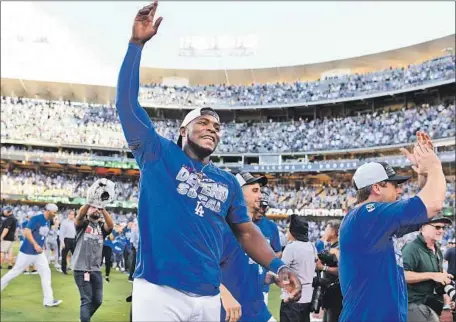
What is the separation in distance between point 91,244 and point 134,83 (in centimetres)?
513

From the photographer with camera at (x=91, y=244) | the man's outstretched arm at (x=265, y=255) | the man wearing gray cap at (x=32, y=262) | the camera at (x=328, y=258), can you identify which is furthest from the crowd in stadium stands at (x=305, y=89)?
the man's outstretched arm at (x=265, y=255)

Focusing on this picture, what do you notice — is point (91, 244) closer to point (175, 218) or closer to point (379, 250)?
point (175, 218)

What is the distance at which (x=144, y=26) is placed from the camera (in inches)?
117

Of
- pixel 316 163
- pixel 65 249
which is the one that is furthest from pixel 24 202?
pixel 65 249

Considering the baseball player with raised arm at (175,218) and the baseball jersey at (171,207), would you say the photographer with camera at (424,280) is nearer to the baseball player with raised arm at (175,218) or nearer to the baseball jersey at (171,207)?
the baseball player with raised arm at (175,218)

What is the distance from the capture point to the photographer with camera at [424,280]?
4977mm

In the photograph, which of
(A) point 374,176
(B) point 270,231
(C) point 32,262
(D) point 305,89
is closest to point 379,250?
(A) point 374,176

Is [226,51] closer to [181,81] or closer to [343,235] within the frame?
[181,81]

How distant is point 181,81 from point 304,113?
14.2 meters

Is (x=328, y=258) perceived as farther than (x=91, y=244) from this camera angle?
No

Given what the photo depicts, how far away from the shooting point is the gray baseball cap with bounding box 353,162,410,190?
3816 millimetres

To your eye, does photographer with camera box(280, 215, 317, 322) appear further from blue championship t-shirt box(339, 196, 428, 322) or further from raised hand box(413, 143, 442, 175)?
raised hand box(413, 143, 442, 175)

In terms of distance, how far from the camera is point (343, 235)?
12.0ft

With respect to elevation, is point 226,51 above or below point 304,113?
above
